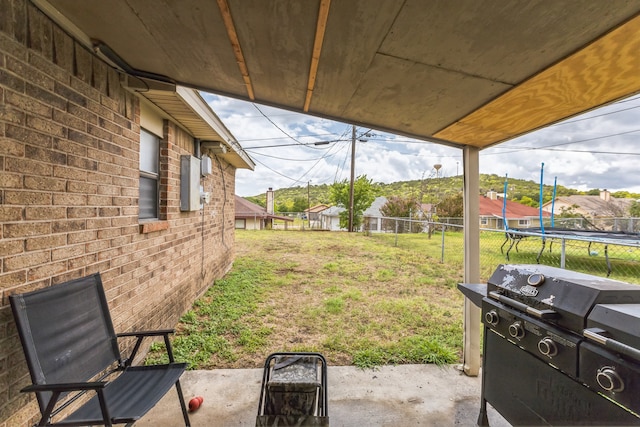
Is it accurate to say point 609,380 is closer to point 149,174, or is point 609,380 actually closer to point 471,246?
point 471,246

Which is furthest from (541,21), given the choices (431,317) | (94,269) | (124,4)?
(431,317)

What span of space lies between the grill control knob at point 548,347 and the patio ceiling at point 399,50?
1.33m

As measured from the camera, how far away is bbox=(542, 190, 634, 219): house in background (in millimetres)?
7684

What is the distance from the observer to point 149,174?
291 cm

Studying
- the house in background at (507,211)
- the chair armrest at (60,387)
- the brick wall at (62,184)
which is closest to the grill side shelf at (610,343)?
the chair armrest at (60,387)

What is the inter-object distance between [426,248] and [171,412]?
341 inches

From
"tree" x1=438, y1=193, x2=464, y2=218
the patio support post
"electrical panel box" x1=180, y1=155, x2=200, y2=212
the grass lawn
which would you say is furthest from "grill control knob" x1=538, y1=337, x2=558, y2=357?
"tree" x1=438, y1=193, x2=464, y2=218

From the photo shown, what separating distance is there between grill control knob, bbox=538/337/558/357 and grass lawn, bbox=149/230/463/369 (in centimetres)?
162

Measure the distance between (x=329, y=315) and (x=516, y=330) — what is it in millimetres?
2767

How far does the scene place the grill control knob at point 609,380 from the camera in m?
1.01

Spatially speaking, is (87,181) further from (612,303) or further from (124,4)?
(612,303)

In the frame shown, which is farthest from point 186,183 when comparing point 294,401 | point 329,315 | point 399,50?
point 399,50

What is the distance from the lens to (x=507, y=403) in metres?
1.63

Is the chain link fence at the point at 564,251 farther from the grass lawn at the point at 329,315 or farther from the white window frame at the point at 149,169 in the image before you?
the white window frame at the point at 149,169
